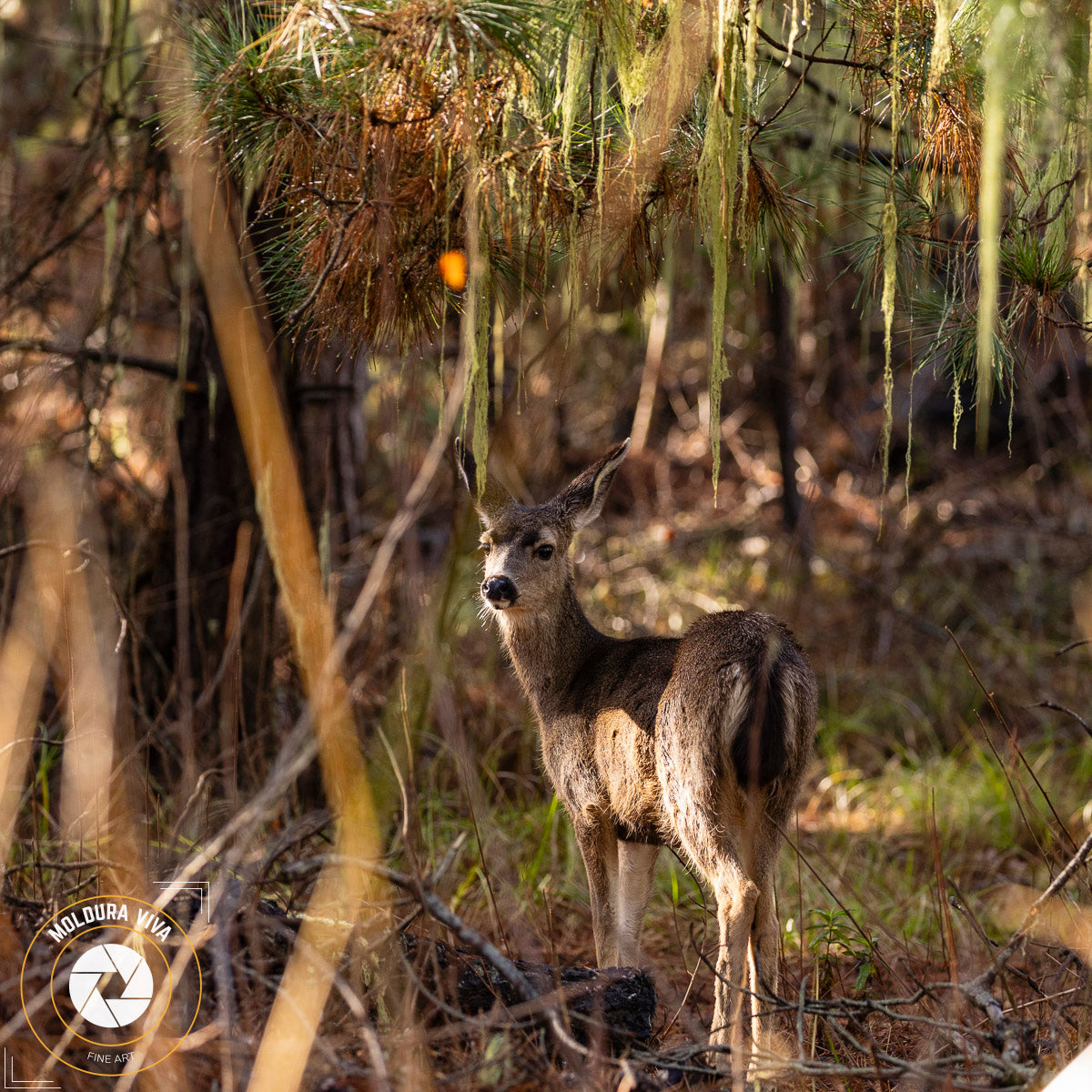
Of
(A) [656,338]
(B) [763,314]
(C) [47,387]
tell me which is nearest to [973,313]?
(C) [47,387]

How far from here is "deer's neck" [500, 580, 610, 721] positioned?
15.9ft

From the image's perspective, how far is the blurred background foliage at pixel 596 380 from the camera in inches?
130

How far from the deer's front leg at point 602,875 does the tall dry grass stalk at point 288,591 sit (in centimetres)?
78

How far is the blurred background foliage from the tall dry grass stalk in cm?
13

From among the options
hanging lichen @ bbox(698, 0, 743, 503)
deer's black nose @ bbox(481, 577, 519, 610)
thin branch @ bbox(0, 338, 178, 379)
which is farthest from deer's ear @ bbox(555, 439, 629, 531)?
thin branch @ bbox(0, 338, 178, 379)

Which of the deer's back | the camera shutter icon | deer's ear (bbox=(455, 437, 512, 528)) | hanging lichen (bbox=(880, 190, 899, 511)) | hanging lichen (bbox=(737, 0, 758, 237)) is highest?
hanging lichen (bbox=(737, 0, 758, 237))

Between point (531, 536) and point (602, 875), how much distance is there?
56.6 inches

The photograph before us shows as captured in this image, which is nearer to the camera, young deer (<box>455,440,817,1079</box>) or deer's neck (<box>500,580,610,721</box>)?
young deer (<box>455,440,817,1079</box>)

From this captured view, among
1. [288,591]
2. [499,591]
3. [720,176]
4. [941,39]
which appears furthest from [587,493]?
[941,39]

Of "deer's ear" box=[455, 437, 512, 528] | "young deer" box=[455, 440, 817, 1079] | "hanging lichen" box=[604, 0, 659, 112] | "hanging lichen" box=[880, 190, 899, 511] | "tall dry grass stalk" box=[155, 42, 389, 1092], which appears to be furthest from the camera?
"deer's ear" box=[455, 437, 512, 528]

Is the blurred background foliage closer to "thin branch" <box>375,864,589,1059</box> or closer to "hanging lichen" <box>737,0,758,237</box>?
"hanging lichen" <box>737,0,758,237</box>

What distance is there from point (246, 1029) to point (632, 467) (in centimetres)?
821

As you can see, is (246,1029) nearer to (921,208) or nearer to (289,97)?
(289,97)

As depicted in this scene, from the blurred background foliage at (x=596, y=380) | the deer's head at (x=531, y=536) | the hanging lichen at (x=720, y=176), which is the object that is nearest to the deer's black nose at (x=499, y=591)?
the deer's head at (x=531, y=536)
